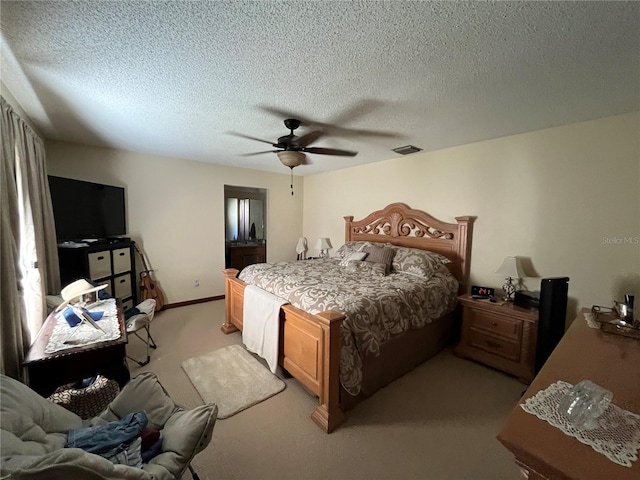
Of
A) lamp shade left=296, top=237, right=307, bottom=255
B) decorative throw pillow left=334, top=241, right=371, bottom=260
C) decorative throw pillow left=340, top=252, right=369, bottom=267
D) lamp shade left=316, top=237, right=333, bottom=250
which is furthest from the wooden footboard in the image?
Answer: lamp shade left=296, top=237, right=307, bottom=255

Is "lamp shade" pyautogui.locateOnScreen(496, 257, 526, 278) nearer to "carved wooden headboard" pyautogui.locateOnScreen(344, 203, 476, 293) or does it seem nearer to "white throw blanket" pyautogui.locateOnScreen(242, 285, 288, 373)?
"carved wooden headboard" pyautogui.locateOnScreen(344, 203, 476, 293)

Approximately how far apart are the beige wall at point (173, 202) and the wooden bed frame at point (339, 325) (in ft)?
4.66

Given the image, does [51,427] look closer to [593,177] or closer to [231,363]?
[231,363]

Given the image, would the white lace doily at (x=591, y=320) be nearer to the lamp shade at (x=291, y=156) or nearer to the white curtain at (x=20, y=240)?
the lamp shade at (x=291, y=156)

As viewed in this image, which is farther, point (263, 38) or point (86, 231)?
point (86, 231)

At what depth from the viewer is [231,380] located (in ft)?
7.75

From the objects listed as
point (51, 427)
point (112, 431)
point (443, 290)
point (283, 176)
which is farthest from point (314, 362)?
point (283, 176)

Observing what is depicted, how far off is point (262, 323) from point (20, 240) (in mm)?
1840

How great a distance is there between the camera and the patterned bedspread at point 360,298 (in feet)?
6.41

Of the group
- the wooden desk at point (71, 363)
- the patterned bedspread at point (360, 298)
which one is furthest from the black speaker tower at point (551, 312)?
the wooden desk at point (71, 363)

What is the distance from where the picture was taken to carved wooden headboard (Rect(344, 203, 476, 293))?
315cm

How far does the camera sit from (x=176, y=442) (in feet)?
3.44

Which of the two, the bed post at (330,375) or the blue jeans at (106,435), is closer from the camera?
the blue jeans at (106,435)

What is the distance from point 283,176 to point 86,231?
3249 millimetres
